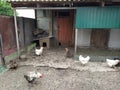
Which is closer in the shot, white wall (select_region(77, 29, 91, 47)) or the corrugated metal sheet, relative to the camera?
the corrugated metal sheet

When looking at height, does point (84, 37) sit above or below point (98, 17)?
below

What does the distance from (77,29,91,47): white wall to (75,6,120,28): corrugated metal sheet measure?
192 cm

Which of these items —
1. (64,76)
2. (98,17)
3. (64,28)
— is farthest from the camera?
(64,28)

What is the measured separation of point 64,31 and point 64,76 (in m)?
4.41

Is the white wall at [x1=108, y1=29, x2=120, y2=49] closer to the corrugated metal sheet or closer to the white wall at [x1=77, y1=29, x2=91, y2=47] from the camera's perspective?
the white wall at [x1=77, y1=29, x2=91, y2=47]

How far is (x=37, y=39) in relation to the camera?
8.41 metres

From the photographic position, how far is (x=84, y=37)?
7.78 metres

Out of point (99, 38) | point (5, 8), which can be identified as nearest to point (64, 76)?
point (5, 8)

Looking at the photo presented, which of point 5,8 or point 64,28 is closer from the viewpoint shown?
point 5,8

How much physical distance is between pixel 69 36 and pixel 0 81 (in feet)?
17.1

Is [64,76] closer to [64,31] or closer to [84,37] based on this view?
[84,37]

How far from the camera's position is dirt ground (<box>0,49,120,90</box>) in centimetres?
371

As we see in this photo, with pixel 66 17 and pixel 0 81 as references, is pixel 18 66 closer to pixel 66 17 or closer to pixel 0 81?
pixel 0 81

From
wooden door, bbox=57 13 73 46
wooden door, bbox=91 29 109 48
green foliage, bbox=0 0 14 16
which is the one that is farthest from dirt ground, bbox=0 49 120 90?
wooden door, bbox=57 13 73 46
